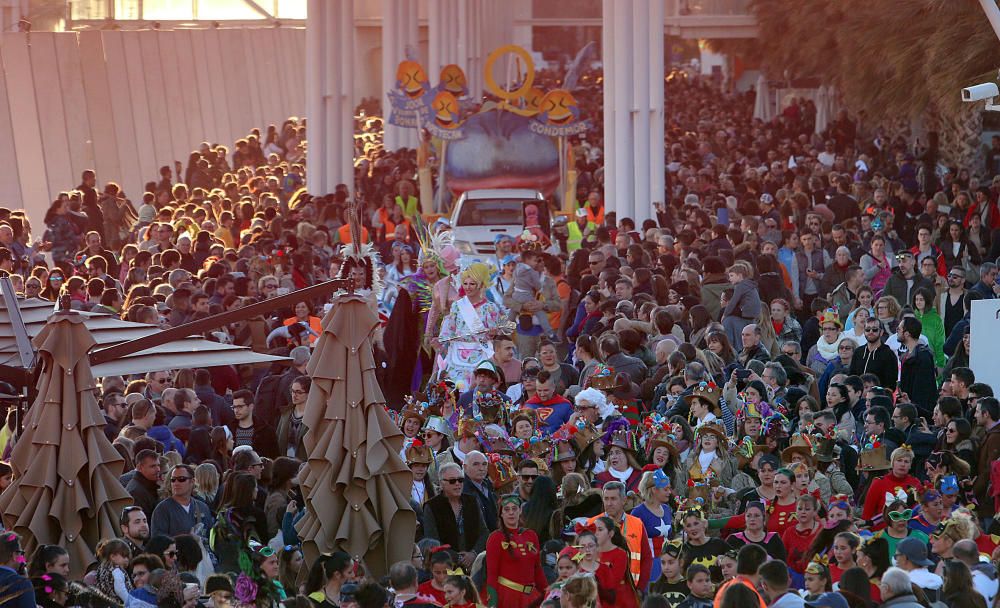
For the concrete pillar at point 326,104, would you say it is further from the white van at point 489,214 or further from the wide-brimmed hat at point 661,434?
the wide-brimmed hat at point 661,434

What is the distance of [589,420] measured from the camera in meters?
13.7

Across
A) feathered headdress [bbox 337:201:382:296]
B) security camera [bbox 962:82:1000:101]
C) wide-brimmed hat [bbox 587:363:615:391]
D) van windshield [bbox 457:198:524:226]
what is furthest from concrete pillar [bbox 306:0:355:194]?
feathered headdress [bbox 337:201:382:296]

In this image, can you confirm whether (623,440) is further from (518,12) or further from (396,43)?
(518,12)

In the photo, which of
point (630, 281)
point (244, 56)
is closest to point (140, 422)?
point (630, 281)

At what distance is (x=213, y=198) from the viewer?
93.1ft

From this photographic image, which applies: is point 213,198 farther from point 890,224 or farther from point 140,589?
point 140,589

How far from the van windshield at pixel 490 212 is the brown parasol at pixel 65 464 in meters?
16.2

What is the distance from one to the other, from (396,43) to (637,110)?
18.2m

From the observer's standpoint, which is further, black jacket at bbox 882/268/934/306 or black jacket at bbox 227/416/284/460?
black jacket at bbox 882/268/934/306

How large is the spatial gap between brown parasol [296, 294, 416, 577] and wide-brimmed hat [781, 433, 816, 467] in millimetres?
2894

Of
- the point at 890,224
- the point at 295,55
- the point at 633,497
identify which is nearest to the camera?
the point at 633,497

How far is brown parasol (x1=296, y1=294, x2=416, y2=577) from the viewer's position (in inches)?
449

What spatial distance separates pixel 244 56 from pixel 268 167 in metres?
10.3

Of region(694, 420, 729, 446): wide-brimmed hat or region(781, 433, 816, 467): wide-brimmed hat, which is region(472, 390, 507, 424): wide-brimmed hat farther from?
region(781, 433, 816, 467): wide-brimmed hat
